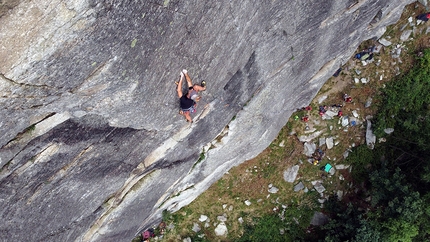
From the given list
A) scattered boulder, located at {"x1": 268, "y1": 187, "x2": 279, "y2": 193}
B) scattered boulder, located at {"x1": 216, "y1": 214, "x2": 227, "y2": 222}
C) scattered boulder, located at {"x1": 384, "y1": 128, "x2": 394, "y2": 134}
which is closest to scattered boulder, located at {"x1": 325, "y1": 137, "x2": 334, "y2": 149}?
scattered boulder, located at {"x1": 384, "y1": 128, "x2": 394, "y2": 134}

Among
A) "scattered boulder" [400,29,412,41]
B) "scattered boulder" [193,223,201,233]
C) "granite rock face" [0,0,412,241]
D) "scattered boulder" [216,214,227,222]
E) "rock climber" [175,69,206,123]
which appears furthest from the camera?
"scattered boulder" [193,223,201,233]

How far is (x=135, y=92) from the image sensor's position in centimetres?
583

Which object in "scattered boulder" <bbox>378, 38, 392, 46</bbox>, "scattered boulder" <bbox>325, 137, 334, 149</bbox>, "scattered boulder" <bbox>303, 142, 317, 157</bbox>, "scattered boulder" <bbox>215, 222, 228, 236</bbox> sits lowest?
"scattered boulder" <bbox>215, 222, 228, 236</bbox>

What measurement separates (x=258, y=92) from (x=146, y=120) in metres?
3.87

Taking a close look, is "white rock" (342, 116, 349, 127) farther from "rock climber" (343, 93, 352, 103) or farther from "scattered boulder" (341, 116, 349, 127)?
"rock climber" (343, 93, 352, 103)

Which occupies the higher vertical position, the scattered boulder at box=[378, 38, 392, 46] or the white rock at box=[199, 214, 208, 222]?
the scattered boulder at box=[378, 38, 392, 46]

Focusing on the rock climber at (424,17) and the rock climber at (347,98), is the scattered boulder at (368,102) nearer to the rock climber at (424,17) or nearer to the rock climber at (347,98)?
the rock climber at (347,98)

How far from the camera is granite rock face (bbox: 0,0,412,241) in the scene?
181 inches

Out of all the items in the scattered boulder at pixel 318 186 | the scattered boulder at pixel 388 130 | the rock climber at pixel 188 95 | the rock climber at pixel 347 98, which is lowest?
the scattered boulder at pixel 318 186

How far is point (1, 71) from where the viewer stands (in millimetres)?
4316

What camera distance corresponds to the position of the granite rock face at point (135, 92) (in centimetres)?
461

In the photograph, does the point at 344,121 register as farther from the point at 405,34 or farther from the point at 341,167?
the point at 405,34

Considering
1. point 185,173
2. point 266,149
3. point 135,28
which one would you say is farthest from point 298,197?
point 135,28

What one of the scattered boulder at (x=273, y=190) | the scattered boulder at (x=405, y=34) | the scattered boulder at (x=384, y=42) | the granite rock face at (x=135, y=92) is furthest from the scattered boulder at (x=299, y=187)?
the scattered boulder at (x=405, y=34)
